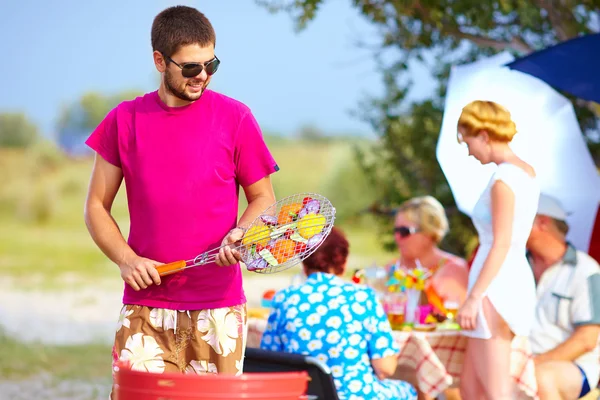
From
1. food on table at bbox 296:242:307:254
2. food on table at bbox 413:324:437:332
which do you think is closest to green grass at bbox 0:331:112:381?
food on table at bbox 413:324:437:332

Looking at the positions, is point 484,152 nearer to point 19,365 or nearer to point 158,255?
point 158,255

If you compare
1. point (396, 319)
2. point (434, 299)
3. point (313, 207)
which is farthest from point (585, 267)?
point (313, 207)

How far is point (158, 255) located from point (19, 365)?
7.21 meters

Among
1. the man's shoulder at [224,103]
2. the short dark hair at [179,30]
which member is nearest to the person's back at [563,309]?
the man's shoulder at [224,103]

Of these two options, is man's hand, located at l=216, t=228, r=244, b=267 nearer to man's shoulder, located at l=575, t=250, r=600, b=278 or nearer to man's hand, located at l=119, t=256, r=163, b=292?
man's hand, located at l=119, t=256, r=163, b=292

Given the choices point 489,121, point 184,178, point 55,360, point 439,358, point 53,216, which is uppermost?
point 53,216

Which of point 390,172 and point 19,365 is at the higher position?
point 390,172

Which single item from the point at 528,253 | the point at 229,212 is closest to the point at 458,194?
the point at 528,253

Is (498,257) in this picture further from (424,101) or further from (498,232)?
(424,101)

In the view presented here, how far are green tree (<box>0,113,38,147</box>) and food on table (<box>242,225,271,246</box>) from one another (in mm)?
18279

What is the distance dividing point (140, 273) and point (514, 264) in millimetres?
1570

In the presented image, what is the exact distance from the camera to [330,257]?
3779mm

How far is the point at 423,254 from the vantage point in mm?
5227

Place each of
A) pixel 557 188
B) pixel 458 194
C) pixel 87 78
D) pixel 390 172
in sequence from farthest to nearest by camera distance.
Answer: pixel 87 78, pixel 390 172, pixel 557 188, pixel 458 194
